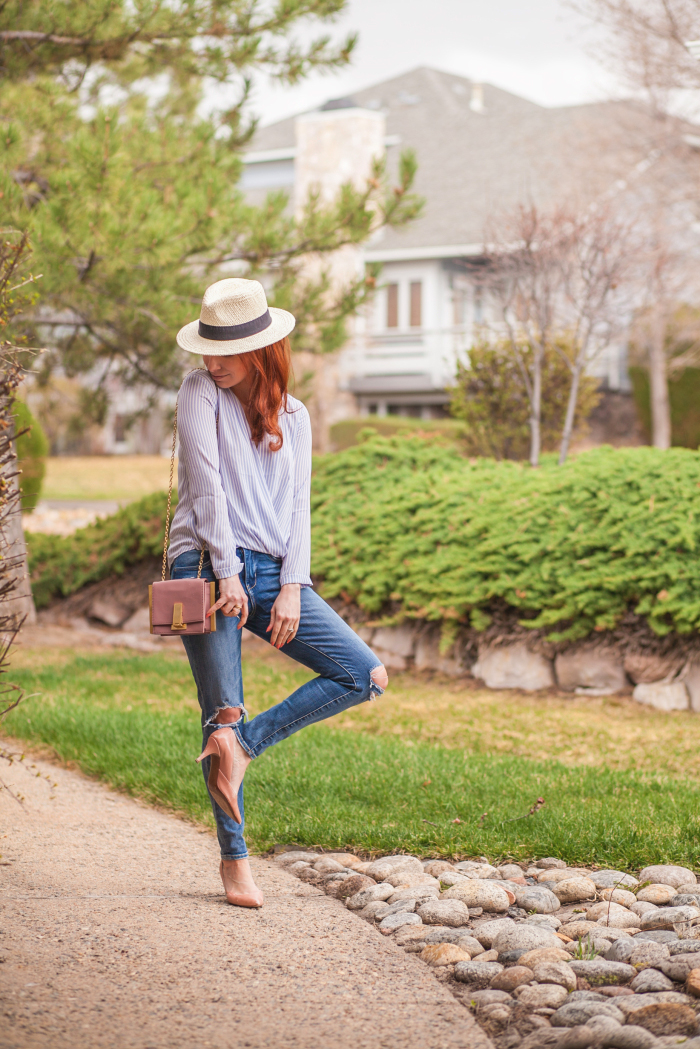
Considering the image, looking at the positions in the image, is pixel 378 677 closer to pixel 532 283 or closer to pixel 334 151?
pixel 532 283

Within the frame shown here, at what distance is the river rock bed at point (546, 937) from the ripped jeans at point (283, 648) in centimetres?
63

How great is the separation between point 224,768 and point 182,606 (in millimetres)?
518

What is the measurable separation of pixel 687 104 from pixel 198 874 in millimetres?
18413

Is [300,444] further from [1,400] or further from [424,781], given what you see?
[424,781]

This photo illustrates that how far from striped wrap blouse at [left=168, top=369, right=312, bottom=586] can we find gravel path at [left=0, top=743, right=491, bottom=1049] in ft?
3.47

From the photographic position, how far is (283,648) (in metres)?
3.36

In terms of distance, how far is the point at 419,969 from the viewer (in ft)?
9.64

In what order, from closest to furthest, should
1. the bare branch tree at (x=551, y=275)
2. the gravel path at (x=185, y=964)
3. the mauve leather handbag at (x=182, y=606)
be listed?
the gravel path at (x=185, y=964) → the mauve leather handbag at (x=182, y=606) → the bare branch tree at (x=551, y=275)

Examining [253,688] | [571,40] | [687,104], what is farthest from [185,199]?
[687,104]

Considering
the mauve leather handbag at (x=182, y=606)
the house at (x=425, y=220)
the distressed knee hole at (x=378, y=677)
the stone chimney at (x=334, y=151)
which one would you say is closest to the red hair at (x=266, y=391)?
the mauve leather handbag at (x=182, y=606)

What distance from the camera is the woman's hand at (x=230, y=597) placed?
310 centimetres

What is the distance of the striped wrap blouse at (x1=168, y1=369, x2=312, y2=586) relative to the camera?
3.14 meters

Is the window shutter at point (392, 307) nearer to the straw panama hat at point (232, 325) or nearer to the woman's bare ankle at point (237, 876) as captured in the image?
the straw panama hat at point (232, 325)

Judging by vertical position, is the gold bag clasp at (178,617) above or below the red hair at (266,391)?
below
